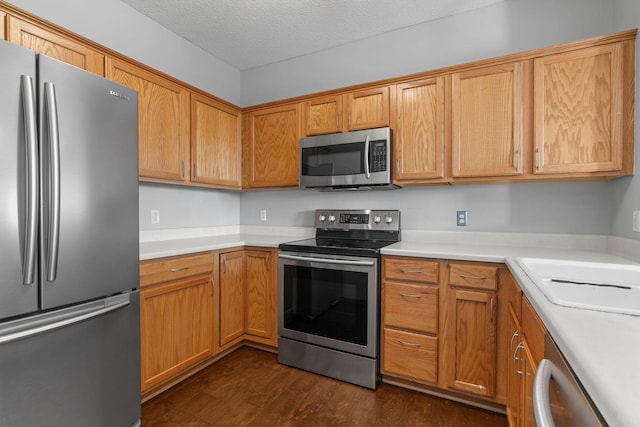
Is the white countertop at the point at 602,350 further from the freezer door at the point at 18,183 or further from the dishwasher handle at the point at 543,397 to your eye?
the freezer door at the point at 18,183

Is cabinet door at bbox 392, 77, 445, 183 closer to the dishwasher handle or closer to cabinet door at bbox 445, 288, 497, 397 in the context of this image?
cabinet door at bbox 445, 288, 497, 397

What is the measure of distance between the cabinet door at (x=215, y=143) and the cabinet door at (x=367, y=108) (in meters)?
1.10

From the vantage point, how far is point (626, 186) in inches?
67.6

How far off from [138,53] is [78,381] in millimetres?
2272

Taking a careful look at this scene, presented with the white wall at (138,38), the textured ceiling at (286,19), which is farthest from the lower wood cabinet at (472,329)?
the white wall at (138,38)

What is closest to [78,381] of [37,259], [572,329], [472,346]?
[37,259]

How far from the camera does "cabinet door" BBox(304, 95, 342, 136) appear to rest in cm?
248

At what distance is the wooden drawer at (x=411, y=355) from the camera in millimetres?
1909

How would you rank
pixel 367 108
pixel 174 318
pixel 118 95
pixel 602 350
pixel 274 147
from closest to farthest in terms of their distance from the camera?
pixel 602 350, pixel 118 95, pixel 174 318, pixel 367 108, pixel 274 147

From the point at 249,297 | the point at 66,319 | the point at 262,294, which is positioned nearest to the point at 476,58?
the point at 262,294

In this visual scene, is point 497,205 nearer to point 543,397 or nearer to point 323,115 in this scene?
point 323,115

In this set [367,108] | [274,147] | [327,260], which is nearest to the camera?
[327,260]

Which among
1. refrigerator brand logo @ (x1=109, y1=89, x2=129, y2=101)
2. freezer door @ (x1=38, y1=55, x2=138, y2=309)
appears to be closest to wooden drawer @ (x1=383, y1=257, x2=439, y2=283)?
freezer door @ (x1=38, y1=55, x2=138, y2=309)

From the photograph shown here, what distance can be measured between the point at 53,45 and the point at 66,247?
Answer: 115 cm
